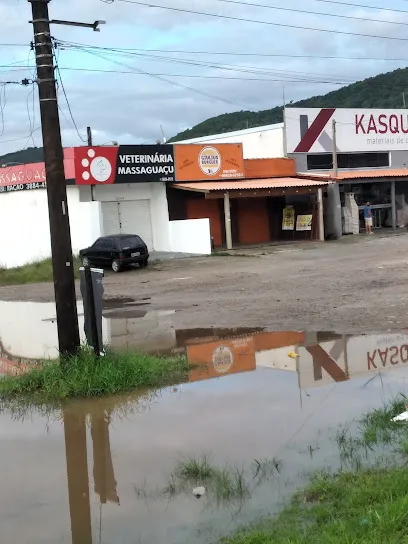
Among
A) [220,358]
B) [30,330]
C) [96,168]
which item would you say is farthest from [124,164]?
[220,358]

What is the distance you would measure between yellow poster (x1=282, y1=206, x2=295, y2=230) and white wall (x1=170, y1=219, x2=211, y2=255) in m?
7.13

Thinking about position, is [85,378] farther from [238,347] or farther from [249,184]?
[249,184]

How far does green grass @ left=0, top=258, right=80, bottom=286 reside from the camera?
27875 millimetres

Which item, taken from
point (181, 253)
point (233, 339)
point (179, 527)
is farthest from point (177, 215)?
point (179, 527)

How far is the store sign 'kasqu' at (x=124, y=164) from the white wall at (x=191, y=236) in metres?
2.47

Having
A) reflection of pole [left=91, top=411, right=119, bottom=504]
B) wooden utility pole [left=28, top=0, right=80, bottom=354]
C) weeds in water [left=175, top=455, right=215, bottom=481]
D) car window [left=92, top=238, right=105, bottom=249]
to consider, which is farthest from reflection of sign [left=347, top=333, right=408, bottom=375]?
car window [left=92, top=238, right=105, bottom=249]

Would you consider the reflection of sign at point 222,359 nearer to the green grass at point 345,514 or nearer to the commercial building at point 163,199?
the green grass at point 345,514

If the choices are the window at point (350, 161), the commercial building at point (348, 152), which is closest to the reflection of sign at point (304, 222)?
the commercial building at point (348, 152)

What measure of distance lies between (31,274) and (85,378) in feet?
67.4

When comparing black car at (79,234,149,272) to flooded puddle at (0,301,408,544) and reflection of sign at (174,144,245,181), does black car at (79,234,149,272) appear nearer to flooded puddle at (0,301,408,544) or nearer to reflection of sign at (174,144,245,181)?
reflection of sign at (174,144,245,181)

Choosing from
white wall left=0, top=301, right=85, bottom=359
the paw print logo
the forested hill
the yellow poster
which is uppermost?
the forested hill

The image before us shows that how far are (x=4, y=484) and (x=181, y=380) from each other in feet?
12.1

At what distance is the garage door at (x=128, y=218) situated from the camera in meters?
32.6

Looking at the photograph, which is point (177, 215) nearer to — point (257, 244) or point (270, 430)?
A: point (257, 244)
